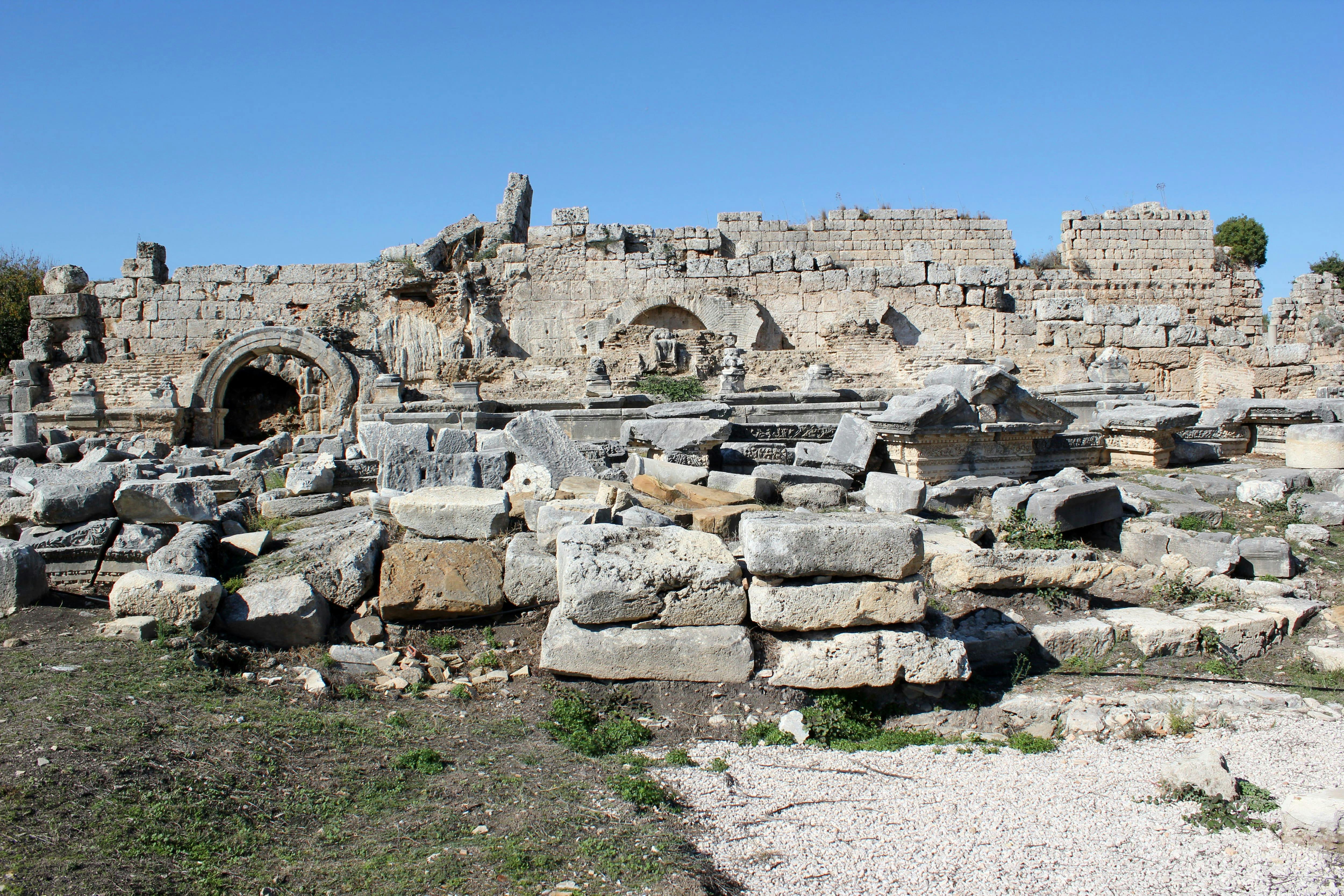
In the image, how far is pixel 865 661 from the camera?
13.8ft

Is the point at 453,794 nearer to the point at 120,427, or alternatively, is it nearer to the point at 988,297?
the point at 120,427

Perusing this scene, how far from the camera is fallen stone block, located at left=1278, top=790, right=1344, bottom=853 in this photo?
287 cm

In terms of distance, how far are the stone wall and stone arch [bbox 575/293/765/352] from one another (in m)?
0.04

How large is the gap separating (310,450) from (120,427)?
5474 mm

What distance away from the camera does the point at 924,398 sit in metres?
7.72

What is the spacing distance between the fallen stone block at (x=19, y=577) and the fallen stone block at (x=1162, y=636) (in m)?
6.02

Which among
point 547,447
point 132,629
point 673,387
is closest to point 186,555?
point 132,629

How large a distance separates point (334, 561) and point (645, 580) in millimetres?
1960

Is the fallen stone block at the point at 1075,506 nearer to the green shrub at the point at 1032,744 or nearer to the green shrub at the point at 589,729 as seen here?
the green shrub at the point at 1032,744

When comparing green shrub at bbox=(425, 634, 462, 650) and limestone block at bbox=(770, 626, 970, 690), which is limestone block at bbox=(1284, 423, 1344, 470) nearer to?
limestone block at bbox=(770, 626, 970, 690)

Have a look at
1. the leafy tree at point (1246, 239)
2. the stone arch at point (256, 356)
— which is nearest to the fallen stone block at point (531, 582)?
the stone arch at point (256, 356)

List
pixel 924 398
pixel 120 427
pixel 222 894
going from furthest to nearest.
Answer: pixel 120 427 < pixel 924 398 < pixel 222 894

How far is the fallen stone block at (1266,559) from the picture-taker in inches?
226

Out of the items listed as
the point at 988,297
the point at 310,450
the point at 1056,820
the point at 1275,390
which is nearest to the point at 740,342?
the point at 988,297
